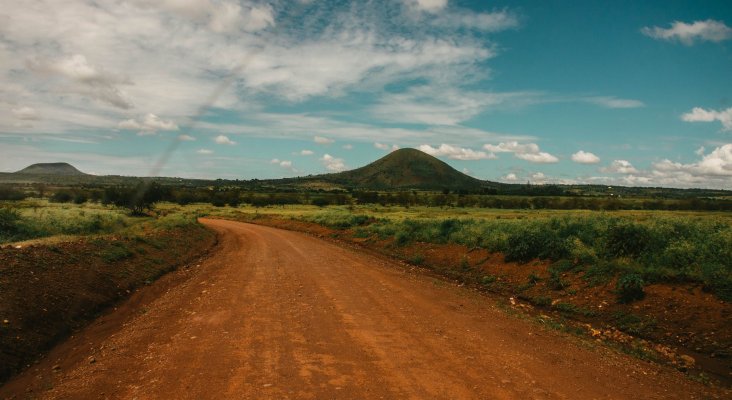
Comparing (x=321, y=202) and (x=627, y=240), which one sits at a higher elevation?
(x=627, y=240)

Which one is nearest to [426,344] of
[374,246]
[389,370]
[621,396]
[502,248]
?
[389,370]

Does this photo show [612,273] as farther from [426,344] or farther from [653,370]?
[426,344]

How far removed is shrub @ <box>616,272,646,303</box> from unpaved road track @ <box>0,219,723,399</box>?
352 centimetres

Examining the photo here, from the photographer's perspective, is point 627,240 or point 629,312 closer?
point 629,312

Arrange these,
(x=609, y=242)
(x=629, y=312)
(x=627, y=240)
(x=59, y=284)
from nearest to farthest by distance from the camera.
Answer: (x=629, y=312), (x=59, y=284), (x=627, y=240), (x=609, y=242)

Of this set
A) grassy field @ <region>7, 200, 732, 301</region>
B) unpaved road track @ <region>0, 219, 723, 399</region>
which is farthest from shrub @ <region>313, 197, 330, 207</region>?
unpaved road track @ <region>0, 219, 723, 399</region>

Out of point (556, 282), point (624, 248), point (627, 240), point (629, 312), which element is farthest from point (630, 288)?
point (627, 240)

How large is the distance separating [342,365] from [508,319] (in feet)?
17.7

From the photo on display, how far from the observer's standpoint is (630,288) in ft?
38.8

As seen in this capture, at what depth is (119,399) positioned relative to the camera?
5801 millimetres

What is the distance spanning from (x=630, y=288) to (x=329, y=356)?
9.07 meters

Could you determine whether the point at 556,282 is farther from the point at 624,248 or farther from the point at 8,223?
the point at 8,223

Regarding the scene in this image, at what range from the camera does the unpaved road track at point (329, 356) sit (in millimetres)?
6207

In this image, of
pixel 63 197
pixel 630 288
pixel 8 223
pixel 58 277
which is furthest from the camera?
pixel 63 197
